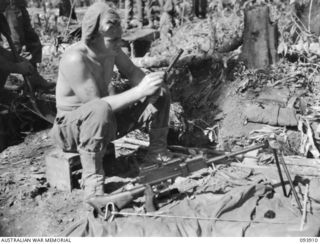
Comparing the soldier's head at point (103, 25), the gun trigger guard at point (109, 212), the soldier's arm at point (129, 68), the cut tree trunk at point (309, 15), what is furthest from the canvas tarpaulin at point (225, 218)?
the cut tree trunk at point (309, 15)

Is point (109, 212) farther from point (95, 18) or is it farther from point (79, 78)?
point (95, 18)

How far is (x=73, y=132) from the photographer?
3770mm

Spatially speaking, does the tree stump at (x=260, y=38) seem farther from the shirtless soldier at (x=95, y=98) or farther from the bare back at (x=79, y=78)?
the bare back at (x=79, y=78)

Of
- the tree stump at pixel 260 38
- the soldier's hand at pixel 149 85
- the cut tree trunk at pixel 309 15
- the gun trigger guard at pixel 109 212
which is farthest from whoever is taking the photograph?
the cut tree trunk at pixel 309 15

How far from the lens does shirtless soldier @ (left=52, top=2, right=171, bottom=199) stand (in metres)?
3.59

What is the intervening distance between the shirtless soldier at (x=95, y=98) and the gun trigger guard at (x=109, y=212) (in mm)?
271

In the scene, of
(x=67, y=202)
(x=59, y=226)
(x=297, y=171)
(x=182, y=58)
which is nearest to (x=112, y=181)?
(x=67, y=202)

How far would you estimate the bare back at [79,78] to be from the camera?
3.66 m

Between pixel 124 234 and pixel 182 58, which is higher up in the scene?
pixel 182 58

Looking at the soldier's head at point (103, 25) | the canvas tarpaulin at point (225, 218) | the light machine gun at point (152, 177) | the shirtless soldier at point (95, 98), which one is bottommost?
the canvas tarpaulin at point (225, 218)

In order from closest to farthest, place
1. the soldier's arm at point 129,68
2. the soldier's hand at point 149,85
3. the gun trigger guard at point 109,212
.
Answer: the gun trigger guard at point 109,212, the soldier's hand at point 149,85, the soldier's arm at point 129,68

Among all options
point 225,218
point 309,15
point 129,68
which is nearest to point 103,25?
point 129,68

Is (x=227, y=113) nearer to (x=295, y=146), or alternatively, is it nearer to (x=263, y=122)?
(x=263, y=122)

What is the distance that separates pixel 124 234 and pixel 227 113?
103 inches
